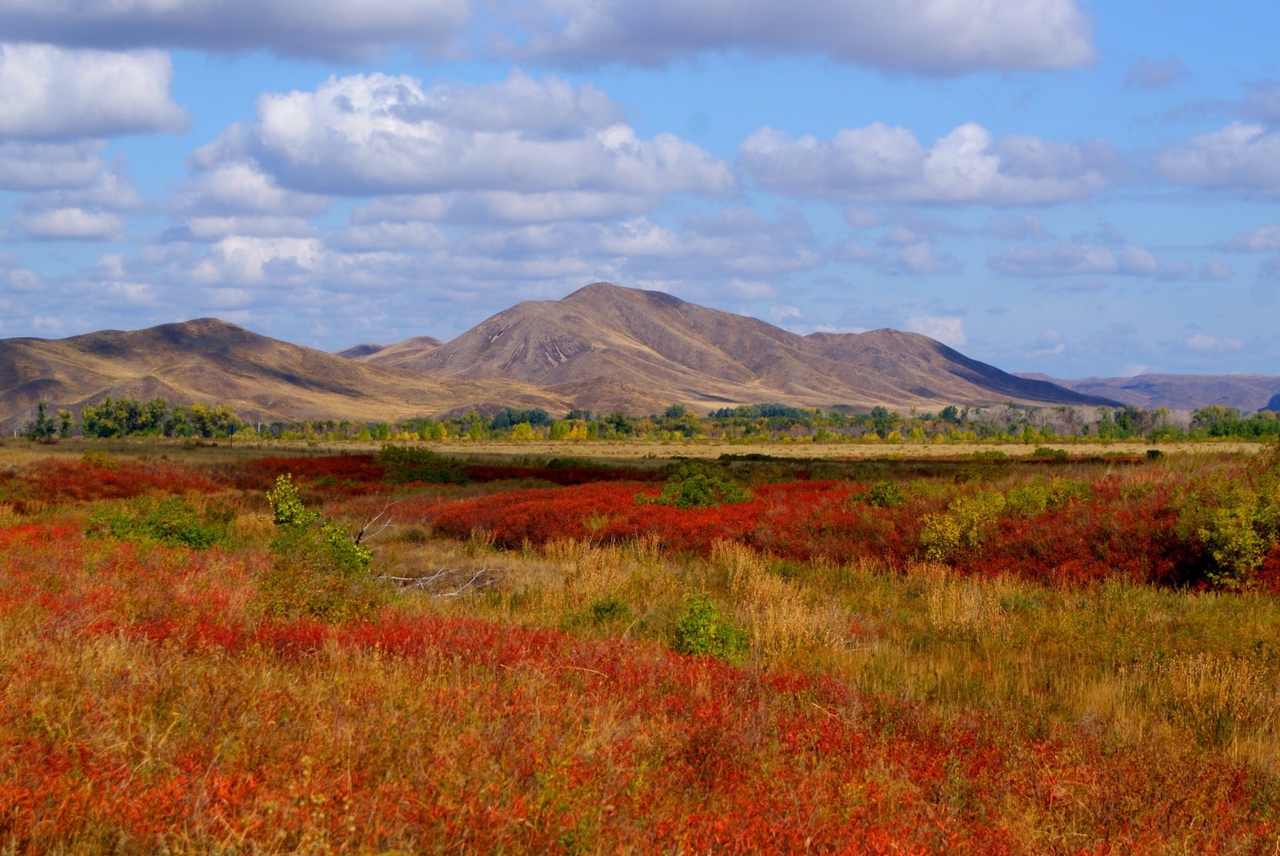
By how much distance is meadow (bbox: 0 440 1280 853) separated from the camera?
4.48m

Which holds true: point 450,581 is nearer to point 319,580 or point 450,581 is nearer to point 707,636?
point 319,580

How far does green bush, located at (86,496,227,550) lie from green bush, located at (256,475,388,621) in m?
4.60

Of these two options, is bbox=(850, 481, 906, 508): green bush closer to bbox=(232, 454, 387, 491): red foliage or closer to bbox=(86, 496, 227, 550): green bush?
bbox=(86, 496, 227, 550): green bush

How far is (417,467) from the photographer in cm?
3997

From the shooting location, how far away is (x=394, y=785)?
4.57 m

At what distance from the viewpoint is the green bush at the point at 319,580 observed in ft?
32.5

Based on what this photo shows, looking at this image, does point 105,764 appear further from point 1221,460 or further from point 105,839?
point 1221,460

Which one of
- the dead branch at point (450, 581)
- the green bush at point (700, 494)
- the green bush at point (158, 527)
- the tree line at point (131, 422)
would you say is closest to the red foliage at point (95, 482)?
the green bush at point (158, 527)

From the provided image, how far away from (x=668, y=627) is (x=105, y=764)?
281 inches

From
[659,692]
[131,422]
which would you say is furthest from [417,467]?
[131,422]

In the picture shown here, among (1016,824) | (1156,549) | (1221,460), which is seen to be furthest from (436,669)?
(1221,460)

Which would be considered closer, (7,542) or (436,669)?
(436,669)

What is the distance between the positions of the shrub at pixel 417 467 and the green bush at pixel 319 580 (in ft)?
77.1

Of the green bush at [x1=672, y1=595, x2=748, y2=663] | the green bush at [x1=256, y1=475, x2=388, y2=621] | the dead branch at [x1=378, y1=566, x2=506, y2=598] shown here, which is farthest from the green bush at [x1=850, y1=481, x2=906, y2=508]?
the green bush at [x1=256, y1=475, x2=388, y2=621]
